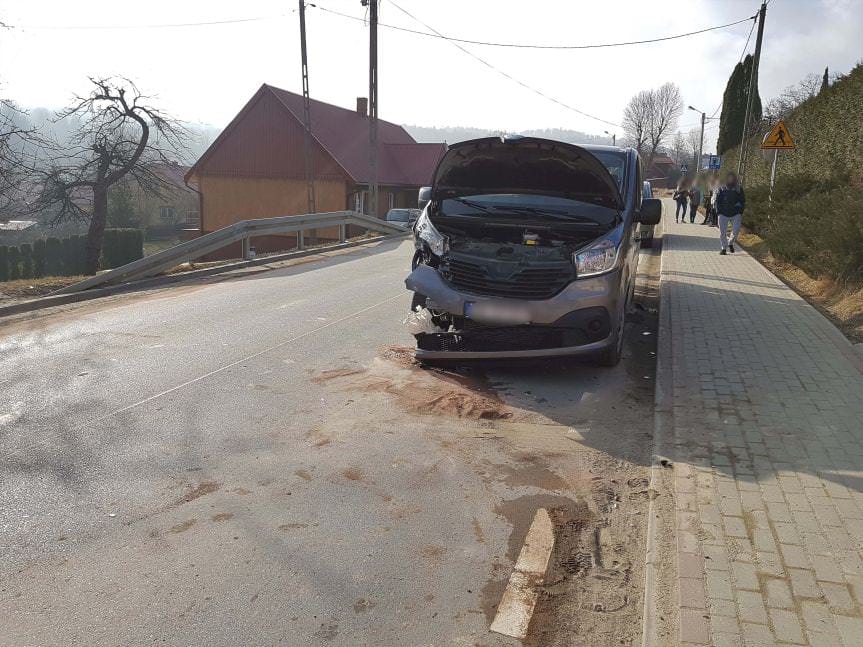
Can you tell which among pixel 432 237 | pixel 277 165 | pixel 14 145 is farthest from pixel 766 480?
pixel 277 165

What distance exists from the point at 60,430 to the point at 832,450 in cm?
521

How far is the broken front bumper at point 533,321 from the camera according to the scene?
6.20 metres

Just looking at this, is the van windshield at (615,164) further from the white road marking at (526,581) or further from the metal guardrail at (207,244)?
the metal guardrail at (207,244)

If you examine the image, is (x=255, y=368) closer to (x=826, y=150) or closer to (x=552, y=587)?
(x=552, y=587)

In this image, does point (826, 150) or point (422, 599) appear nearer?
point (422, 599)

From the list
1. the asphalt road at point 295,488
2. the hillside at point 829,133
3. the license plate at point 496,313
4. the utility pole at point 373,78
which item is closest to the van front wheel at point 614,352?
the asphalt road at point 295,488

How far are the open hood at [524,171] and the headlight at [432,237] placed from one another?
0.47 metres

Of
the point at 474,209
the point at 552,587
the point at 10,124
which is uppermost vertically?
the point at 10,124

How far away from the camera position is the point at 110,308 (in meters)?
9.64

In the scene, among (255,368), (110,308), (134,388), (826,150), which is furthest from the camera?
(826,150)

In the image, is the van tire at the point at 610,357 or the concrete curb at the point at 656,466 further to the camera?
the van tire at the point at 610,357

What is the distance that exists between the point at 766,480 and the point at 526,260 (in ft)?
8.94

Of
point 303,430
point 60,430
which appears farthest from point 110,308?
point 303,430

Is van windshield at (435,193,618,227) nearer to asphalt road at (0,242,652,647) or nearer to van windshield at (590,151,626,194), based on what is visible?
van windshield at (590,151,626,194)
